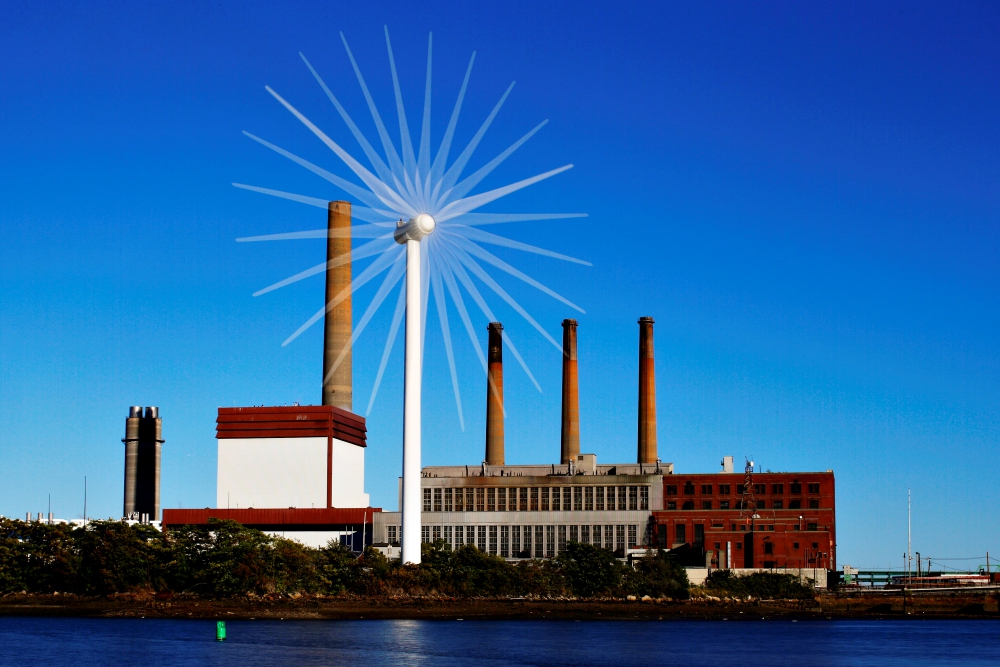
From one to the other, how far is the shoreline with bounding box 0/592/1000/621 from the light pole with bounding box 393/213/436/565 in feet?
46.5

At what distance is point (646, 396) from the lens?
7249 inches

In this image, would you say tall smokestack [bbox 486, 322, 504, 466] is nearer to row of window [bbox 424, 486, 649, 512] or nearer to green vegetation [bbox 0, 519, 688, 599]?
row of window [bbox 424, 486, 649, 512]

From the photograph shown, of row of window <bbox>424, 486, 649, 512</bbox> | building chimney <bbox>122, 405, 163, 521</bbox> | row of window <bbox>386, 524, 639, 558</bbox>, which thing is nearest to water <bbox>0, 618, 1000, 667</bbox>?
row of window <bbox>386, 524, 639, 558</bbox>

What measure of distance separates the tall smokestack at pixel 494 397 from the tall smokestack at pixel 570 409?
8.47 meters

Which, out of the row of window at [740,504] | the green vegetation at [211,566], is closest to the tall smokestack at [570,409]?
the row of window at [740,504]

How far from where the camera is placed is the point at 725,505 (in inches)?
7165

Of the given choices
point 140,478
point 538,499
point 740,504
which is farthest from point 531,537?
point 140,478

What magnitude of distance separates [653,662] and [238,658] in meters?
26.3

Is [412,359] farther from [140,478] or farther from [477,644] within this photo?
[140,478]

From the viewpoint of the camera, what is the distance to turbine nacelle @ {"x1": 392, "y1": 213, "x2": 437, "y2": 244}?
123 metres

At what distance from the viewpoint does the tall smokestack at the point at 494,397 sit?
189250 millimetres

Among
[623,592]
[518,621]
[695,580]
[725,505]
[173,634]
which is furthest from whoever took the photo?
[725,505]

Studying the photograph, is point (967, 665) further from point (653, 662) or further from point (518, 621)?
point (518, 621)

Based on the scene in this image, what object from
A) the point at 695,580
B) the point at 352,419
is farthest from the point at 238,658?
the point at 352,419
